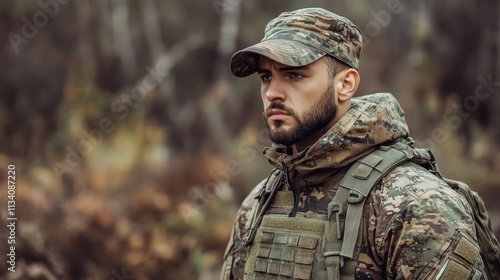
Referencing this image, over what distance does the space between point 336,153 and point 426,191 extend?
0.33 metres

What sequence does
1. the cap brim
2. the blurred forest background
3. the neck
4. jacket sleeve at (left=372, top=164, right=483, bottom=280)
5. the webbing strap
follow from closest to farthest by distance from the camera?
1. jacket sleeve at (left=372, top=164, right=483, bottom=280)
2. the webbing strap
3. the cap brim
4. the neck
5. the blurred forest background

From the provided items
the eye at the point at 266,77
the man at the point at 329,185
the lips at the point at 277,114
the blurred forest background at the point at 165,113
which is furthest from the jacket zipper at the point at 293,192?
the blurred forest background at the point at 165,113

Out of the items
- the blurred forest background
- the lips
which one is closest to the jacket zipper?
the lips

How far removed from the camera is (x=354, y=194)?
91.6 inches

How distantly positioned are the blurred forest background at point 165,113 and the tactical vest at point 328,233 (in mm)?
3442

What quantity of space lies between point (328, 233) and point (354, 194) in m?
0.15

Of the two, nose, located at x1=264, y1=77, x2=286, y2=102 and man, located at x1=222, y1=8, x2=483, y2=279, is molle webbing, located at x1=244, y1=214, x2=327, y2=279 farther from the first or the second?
nose, located at x1=264, y1=77, x2=286, y2=102

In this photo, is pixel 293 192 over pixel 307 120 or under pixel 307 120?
under

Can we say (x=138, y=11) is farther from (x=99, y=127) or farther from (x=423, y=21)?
(x=423, y=21)

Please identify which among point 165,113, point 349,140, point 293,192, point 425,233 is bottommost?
point 425,233

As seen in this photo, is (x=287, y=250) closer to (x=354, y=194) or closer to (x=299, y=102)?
(x=354, y=194)

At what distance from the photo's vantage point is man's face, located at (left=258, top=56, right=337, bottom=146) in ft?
8.07

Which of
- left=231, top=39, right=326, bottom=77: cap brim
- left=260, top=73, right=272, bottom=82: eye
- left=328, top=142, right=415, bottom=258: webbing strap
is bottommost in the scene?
left=328, top=142, right=415, bottom=258: webbing strap

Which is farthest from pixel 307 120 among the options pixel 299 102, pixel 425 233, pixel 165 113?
pixel 165 113
